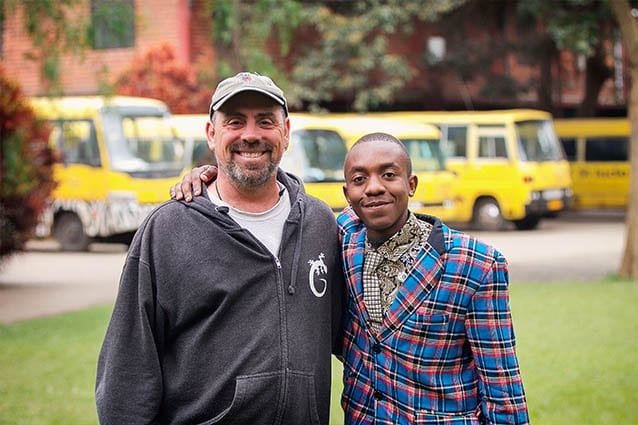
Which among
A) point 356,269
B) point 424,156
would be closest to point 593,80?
point 424,156

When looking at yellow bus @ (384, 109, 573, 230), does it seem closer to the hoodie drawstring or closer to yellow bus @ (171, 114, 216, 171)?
yellow bus @ (171, 114, 216, 171)

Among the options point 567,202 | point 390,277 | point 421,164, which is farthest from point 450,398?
point 567,202

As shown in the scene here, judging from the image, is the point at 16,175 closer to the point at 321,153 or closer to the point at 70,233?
the point at 70,233

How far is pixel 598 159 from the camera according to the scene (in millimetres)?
26438

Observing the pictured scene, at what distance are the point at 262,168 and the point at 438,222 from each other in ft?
2.01

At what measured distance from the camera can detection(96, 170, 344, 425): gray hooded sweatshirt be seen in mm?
3199

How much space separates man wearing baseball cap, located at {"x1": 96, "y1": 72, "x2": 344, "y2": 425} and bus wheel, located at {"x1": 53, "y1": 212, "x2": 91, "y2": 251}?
657 inches

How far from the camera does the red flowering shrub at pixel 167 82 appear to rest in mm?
22688

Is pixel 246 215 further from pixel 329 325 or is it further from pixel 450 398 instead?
pixel 450 398

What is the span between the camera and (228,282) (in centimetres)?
321

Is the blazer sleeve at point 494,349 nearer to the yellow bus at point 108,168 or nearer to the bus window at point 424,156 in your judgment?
the yellow bus at point 108,168

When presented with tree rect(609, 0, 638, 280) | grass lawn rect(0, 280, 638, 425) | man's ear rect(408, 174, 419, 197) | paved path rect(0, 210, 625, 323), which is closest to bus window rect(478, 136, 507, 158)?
paved path rect(0, 210, 625, 323)

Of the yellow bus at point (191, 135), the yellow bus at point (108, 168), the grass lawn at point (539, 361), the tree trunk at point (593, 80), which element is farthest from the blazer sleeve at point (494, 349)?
the tree trunk at point (593, 80)

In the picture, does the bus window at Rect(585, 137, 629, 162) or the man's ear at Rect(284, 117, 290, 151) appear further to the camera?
the bus window at Rect(585, 137, 629, 162)
